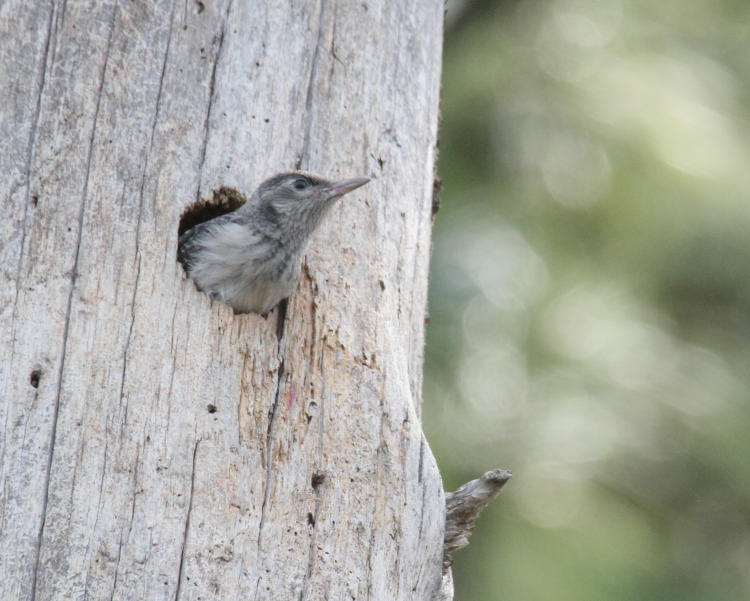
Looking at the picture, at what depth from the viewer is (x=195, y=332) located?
3502 millimetres

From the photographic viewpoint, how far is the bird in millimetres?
3764

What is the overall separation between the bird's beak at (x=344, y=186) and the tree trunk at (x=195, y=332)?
0.15 m

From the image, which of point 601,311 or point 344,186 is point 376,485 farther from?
point 601,311

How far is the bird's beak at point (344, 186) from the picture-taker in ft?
12.6

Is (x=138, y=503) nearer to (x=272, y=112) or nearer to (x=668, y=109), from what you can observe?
(x=272, y=112)

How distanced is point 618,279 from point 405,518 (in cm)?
271

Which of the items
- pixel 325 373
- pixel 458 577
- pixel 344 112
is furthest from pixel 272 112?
pixel 458 577

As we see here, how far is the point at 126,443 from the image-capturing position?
3270 mm

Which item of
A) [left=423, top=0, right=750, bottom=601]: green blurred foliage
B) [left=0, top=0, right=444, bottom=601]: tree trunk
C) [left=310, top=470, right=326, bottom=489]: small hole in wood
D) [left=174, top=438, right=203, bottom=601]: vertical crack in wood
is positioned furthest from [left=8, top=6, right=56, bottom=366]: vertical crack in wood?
[left=423, top=0, right=750, bottom=601]: green blurred foliage

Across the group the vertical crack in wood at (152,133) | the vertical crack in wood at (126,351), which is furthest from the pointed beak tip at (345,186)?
the vertical crack in wood at (126,351)

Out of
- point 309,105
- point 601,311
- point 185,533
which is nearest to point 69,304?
point 185,533

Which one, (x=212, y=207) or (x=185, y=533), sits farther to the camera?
(x=212, y=207)

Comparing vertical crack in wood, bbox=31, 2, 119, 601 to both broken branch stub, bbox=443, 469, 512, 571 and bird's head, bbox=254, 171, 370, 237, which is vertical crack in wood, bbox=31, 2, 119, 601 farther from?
broken branch stub, bbox=443, 469, 512, 571

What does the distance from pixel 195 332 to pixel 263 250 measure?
0.65 metres
